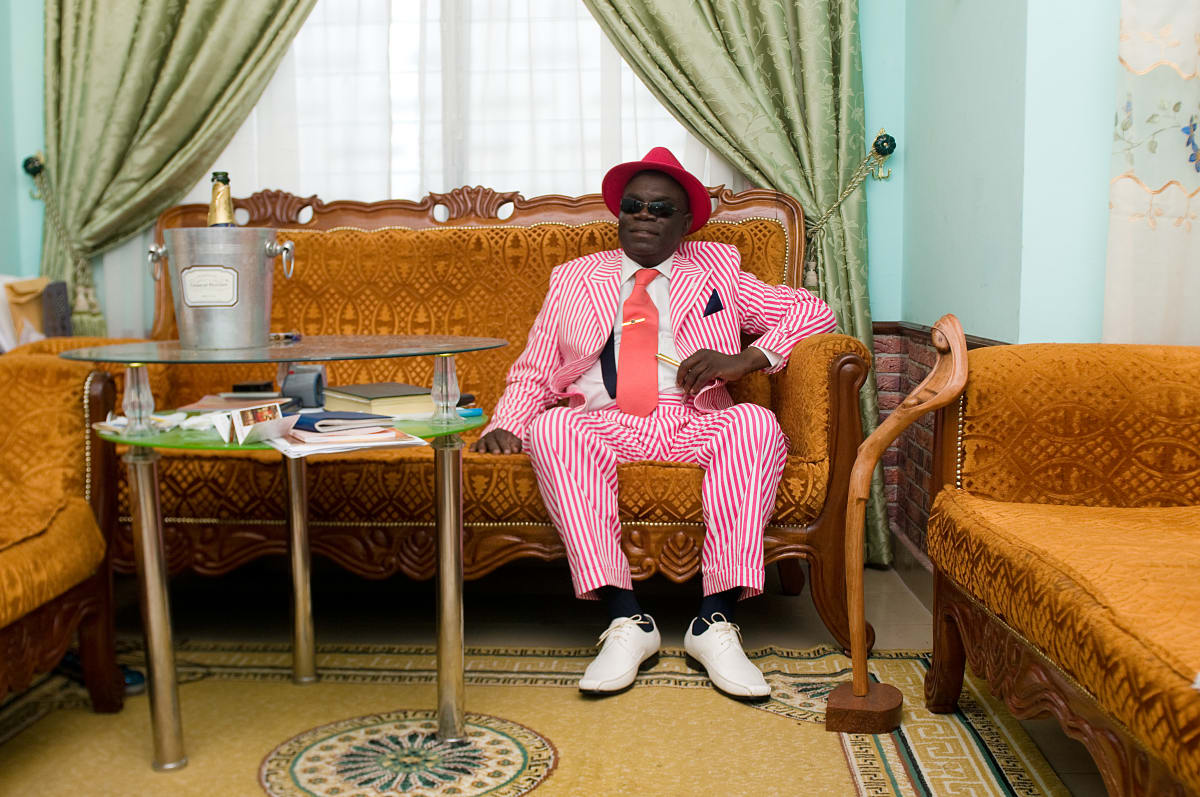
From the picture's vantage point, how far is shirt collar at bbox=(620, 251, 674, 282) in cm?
263

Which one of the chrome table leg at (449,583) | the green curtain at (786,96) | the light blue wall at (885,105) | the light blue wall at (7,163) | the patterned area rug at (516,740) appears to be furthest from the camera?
the light blue wall at (7,163)

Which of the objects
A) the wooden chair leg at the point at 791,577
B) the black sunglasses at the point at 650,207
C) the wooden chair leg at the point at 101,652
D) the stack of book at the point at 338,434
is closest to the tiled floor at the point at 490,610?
the wooden chair leg at the point at 791,577

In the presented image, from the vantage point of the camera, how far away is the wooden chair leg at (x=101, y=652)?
6.69 feet

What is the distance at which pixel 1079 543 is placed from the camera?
59.6 inches

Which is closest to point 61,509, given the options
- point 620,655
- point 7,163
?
point 620,655

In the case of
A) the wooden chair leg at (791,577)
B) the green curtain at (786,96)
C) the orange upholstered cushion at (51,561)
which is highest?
the green curtain at (786,96)

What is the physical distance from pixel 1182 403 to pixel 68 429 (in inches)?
79.9

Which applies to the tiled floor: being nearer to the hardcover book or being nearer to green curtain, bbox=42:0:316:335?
the hardcover book

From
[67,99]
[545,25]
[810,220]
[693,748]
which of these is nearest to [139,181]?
[67,99]

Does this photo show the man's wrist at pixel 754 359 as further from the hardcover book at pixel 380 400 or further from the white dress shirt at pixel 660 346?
the hardcover book at pixel 380 400

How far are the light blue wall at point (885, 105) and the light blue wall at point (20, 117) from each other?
265 cm

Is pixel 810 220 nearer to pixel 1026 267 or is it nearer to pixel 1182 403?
pixel 1026 267

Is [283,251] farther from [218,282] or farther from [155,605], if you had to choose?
[155,605]

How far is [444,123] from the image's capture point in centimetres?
328
